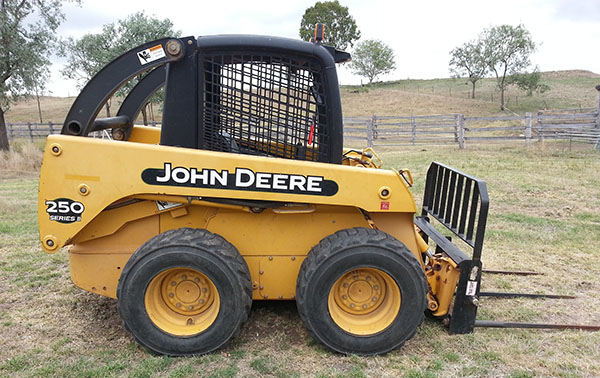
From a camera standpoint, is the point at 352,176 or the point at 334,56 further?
the point at 334,56

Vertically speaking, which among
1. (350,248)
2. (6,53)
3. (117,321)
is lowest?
(117,321)

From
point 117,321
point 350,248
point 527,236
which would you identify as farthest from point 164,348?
point 527,236

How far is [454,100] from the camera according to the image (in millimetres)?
40312

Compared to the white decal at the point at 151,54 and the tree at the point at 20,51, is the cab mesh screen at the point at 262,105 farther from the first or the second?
the tree at the point at 20,51

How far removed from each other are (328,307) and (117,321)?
1.86 m

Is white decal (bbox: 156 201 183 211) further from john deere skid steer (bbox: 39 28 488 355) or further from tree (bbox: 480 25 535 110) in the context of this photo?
tree (bbox: 480 25 535 110)

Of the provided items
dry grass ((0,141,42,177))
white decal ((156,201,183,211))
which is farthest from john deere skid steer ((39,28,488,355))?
dry grass ((0,141,42,177))

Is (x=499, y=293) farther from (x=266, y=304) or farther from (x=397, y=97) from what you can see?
(x=397, y=97)

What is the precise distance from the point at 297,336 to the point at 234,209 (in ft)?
3.69

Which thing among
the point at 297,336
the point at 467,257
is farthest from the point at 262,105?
the point at 467,257

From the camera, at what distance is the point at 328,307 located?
3377 mm

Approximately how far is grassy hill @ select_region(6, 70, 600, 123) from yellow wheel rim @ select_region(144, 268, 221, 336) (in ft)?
114

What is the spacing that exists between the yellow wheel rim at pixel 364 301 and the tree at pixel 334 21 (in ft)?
180

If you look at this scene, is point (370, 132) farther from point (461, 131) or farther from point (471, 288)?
→ point (471, 288)
